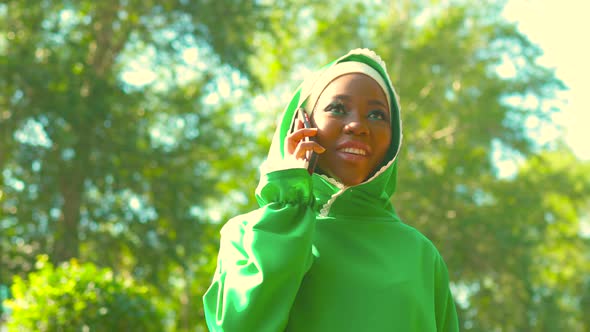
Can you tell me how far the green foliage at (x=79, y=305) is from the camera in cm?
648

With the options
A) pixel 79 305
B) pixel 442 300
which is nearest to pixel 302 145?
pixel 442 300

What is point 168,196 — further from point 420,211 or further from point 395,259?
point 395,259

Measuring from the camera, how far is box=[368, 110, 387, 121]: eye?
7.38 feet

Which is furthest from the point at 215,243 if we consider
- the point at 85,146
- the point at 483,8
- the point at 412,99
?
the point at 483,8

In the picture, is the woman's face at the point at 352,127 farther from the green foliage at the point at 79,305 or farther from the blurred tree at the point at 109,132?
the blurred tree at the point at 109,132

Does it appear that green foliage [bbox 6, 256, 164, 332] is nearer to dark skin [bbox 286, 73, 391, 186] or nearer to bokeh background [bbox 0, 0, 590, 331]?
bokeh background [bbox 0, 0, 590, 331]

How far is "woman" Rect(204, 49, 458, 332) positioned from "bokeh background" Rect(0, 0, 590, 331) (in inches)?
192

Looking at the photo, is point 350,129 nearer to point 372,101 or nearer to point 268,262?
point 372,101

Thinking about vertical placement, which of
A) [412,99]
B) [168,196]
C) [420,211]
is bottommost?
[420,211]

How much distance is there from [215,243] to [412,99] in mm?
7888

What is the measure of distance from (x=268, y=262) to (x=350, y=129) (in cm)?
53

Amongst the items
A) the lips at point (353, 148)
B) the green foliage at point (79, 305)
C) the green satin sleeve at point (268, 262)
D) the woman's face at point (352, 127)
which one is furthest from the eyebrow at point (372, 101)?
the green foliage at point (79, 305)

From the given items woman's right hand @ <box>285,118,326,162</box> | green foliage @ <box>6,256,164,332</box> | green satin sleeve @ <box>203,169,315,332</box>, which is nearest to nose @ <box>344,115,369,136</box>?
woman's right hand @ <box>285,118,326,162</box>

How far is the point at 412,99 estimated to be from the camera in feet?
67.7
